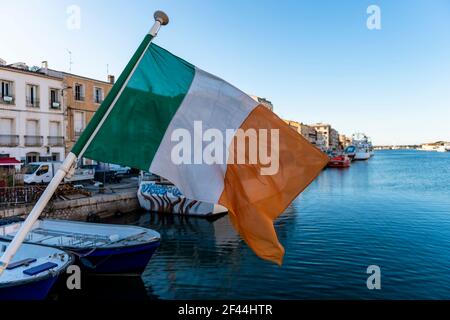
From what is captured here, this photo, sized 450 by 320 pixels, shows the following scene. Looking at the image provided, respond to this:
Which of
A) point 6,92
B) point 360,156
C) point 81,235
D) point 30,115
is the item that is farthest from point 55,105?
point 360,156

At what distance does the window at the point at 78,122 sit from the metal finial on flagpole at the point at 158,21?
3635 centimetres

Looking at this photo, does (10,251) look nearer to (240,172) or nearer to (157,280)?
(240,172)

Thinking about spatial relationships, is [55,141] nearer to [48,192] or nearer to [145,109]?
[145,109]

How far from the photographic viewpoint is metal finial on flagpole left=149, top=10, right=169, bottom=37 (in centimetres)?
403

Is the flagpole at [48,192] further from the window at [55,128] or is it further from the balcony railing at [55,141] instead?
the window at [55,128]

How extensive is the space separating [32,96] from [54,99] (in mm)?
2350

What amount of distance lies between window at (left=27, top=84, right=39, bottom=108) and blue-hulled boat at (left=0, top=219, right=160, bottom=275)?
22.4 metres

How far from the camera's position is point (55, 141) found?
1400 inches

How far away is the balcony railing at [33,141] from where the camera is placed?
32844 millimetres

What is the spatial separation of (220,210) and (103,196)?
325 inches

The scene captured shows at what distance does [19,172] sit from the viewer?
2792 centimetres

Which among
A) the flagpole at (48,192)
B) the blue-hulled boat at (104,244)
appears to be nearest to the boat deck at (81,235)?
the blue-hulled boat at (104,244)

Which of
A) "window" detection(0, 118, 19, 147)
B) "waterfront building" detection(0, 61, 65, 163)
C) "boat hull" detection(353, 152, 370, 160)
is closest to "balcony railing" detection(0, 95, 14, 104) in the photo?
"waterfront building" detection(0, 61, 65, 163)
